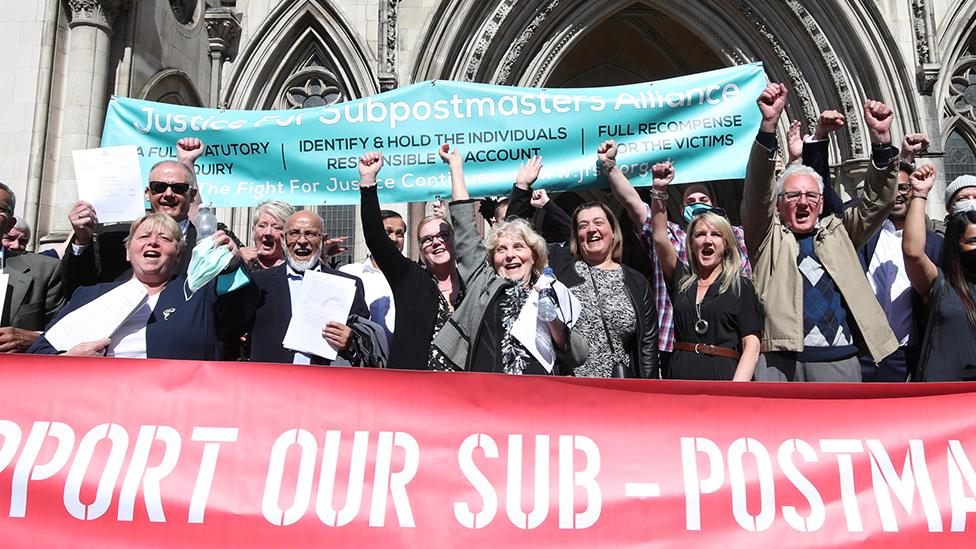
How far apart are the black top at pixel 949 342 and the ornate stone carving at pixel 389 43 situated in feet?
29.2

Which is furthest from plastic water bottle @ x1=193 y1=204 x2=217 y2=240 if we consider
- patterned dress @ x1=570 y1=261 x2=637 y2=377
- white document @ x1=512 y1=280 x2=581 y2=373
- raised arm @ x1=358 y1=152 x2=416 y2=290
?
patterned dress @ x1=570 y1=261 x2=637 y2=377

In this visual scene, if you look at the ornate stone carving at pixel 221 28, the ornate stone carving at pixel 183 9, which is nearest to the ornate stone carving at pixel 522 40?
the ornate stone carving at pixel 221 28

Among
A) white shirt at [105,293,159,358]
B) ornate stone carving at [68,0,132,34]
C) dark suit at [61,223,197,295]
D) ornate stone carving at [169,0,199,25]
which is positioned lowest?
white shirt at [105,293,159,358]

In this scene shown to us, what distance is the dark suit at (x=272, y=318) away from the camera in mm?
4254

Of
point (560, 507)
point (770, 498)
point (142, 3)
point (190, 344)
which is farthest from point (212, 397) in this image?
point (142, 3)

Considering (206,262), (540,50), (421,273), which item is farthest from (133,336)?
(540,50)

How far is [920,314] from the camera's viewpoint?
4457 mm

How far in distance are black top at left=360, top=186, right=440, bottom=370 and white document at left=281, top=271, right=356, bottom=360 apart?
0.96 feet

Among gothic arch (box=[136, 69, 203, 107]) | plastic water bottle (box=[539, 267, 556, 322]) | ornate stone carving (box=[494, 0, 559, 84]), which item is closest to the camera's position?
plastic water bottle (box=[539, 267, 556, 322])

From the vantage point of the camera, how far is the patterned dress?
165 inches

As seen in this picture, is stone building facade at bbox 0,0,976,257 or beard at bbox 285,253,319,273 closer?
beard at bbox 285,253,319,273

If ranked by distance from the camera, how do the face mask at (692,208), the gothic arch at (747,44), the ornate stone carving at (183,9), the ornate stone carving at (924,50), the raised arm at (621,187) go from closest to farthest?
the raised arm at (621,187) < the face mask at (692,208) < the ornate stone carving at (183,9) < the ornate stone carving at (924,50) < the gothic arch at (747,44)

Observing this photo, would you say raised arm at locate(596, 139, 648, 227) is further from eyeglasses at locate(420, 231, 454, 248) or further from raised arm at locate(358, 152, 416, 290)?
raised arm at locate(358, 152, 416, 290)

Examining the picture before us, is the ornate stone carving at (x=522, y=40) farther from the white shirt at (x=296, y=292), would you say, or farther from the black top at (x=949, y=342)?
the black top at (x=949, y=342)
